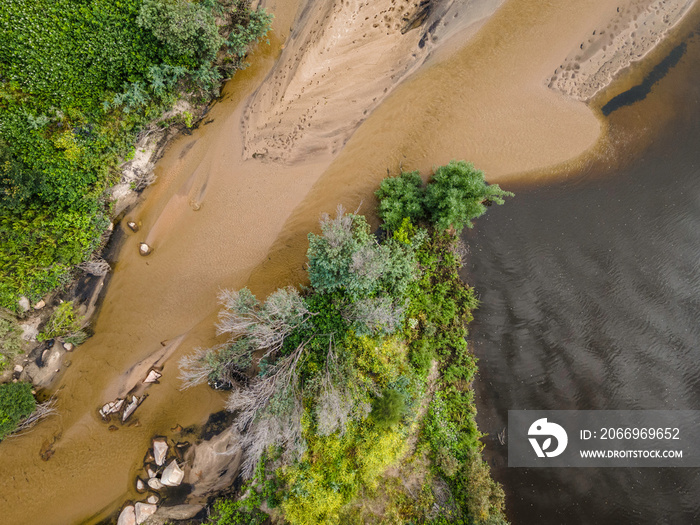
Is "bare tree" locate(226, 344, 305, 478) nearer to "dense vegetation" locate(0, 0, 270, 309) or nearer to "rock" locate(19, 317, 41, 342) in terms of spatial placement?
"rock" locate(19, 317, 41, 342)

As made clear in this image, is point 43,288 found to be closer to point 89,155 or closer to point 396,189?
point 89,155

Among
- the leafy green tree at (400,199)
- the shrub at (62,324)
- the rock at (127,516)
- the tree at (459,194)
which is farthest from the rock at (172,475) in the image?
the tree at (459,194)

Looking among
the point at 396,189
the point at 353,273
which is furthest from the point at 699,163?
the point at 353,273

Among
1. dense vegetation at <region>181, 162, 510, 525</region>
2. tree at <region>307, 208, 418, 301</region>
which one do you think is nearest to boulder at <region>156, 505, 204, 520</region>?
dense vegetation at <region>181, 162, 510, 525</region>

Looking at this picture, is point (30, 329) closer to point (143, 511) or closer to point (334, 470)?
point (143, 511)

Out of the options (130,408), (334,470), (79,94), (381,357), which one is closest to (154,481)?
(130,408)
